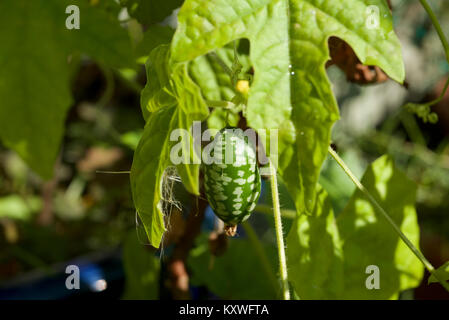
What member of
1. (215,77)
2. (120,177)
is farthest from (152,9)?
(120,177)

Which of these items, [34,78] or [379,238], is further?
[379,238]

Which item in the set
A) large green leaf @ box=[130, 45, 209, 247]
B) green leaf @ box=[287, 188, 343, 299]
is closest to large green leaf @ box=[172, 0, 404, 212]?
large green leaf @ box=[130, 45, 209, 247]

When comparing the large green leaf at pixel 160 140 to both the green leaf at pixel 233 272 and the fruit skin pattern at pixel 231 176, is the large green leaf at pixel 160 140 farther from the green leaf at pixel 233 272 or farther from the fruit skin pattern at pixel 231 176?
the green leaf at pixel 233 272

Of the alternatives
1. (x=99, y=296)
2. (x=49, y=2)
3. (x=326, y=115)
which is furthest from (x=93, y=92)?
(x=326, y=115)

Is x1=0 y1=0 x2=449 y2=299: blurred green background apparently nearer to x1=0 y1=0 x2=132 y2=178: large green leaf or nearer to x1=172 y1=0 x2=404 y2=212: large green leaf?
x1=0 y1=0 x2=132 y2=178: large green leaf

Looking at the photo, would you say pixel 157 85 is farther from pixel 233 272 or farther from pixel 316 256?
pixel 233 272
